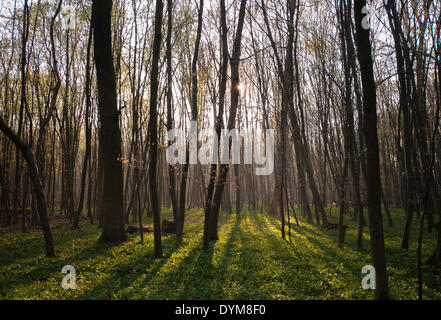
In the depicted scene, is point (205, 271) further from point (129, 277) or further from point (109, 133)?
point (109, 133)

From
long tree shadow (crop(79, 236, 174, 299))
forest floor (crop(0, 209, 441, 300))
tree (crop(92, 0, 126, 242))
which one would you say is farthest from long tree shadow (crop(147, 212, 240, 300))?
tree (crop(92, 0, 126, 242))

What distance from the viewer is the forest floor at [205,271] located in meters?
4.73

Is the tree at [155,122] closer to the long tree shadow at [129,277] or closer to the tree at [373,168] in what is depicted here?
the long tree shadow at [129,277]

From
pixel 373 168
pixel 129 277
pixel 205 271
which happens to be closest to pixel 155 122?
pixel 129 277

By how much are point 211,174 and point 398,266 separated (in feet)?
16.7

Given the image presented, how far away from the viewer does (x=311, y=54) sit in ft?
51.0

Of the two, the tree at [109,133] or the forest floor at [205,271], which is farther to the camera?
the tree at [109,133]

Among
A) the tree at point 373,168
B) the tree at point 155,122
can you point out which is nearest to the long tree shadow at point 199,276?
the tree at point 155,122

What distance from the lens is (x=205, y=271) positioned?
6.05 metres

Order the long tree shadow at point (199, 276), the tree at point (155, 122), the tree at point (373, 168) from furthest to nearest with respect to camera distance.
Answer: the tree at point (155, 122) < the long tree shadow at point (199, 276) < the tree at point (373, 168)
